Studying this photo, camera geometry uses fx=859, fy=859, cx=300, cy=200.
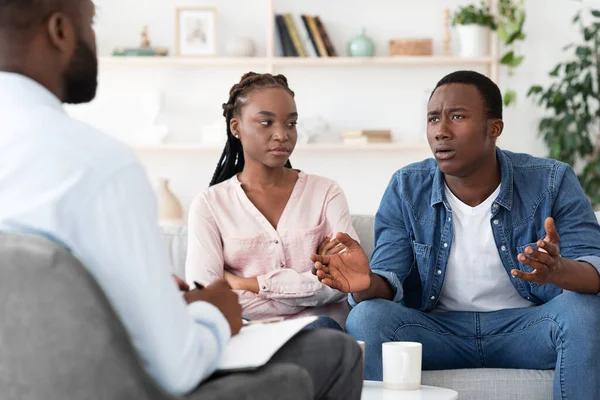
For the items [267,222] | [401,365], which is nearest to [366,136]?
[267,222]

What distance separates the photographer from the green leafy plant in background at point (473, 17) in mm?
4738

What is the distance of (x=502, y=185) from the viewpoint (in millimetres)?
2332

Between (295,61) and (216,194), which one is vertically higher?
(295,61)

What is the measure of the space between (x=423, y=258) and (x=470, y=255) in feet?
0.42

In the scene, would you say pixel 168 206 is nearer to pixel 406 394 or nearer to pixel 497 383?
pixel 497 383

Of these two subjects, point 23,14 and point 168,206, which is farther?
point 168,206

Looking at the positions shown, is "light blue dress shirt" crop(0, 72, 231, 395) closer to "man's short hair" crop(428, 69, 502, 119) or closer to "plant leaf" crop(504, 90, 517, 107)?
"man's short hair" crop(428, 69, 502, 119)

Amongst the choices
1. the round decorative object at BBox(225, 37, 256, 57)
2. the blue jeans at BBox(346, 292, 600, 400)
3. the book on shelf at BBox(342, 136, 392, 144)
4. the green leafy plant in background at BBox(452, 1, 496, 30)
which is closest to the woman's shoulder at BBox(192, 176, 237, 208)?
the blue jeans at BBox(346, 292, 600, 400)

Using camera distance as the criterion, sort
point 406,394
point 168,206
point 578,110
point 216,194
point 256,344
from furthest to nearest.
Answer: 1. point 578,110
2. point 168,206
3. point 216,194
4. point 406,394
5. point 256,344

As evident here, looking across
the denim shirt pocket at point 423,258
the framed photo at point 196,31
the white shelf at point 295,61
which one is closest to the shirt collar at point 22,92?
the denim shirt pocket at point 423,258

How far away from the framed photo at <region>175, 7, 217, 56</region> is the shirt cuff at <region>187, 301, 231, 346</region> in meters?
3.87

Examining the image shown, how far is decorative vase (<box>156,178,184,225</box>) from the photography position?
4.68 metres

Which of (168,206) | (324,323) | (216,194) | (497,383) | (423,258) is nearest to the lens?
(497,383)

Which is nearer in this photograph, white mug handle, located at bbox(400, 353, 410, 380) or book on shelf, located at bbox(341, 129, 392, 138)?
white mug handle, located at bbox(400, 353, 410, 380)
